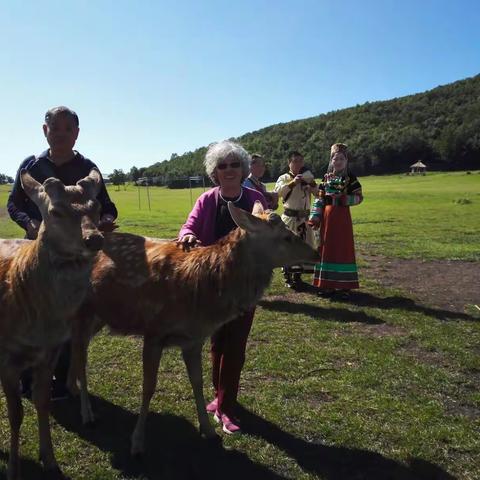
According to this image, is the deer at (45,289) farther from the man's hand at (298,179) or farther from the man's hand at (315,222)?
the man's hand at (298,179)

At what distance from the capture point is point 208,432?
15.3 feet

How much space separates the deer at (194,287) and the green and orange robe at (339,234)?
16.2ft

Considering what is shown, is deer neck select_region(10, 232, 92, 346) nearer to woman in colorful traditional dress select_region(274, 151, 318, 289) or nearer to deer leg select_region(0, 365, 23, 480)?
deer leg select_region(0, 365, 23, 480)

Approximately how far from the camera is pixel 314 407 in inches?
207

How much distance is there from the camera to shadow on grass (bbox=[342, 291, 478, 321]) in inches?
337

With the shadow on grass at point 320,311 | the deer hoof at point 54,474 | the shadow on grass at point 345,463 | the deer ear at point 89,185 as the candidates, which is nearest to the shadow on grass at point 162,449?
the deer hoof at point 54,474

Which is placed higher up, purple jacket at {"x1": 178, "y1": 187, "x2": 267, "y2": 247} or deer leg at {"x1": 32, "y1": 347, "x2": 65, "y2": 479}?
purple jacket at {"x1": 178, "y1": 187, "x2": 267, "y2": 247}

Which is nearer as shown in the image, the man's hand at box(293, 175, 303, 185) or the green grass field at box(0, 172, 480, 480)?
the green grass field at box(0, 172, 480, 480)

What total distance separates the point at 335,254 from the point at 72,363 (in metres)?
5.95

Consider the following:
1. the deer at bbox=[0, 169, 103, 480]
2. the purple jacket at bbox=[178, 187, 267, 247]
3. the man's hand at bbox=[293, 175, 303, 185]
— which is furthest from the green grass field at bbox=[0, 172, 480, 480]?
the man's hand at bbox=[293, 175, 303, 185]

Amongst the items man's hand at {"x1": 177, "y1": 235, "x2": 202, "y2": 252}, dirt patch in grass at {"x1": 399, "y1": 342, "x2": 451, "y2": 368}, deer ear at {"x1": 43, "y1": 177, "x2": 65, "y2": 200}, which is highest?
deer ear at {"x1": 43, "y1": 177, "x2": 65, "y2": 200}

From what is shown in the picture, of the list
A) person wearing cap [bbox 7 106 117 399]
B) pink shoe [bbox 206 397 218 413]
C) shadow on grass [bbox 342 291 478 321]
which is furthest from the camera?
shadow on grass [bbox 342 291 478 321]

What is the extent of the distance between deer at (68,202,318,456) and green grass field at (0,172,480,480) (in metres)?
0.42

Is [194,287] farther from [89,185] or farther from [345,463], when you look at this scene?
[345,463]
